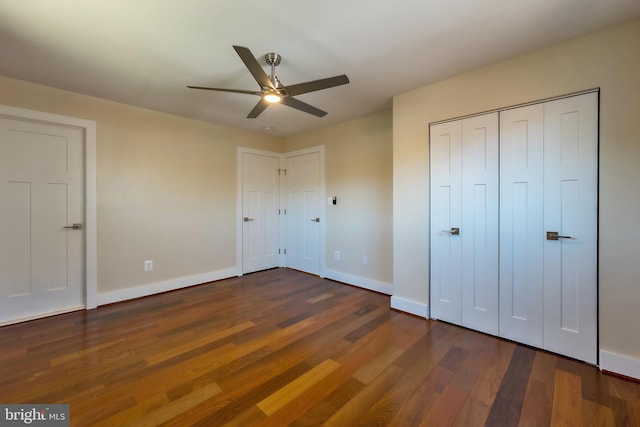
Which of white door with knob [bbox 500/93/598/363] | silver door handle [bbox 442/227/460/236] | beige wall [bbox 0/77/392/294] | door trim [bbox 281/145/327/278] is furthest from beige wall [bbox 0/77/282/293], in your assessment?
white door with knob [bbox 500/93/598/363]

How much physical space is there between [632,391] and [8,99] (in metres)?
5.49

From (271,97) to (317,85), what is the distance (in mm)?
413

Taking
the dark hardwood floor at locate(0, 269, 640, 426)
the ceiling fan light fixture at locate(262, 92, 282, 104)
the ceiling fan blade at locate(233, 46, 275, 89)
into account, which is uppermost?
the ceiling fan blade at locate(233, 46, 275, 89)

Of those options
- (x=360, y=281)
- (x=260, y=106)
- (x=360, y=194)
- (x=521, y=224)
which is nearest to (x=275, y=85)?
(x=260, y=106)

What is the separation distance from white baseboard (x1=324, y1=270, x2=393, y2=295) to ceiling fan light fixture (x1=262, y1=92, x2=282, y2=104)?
2596 mm

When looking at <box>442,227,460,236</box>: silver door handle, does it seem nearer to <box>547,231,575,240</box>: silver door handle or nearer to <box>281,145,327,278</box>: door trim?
<box>547,231,575,240</box>: silver door handle

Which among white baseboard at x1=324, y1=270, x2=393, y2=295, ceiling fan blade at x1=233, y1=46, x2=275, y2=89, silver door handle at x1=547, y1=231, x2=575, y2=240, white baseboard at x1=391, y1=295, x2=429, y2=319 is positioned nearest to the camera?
ceiling fan blade at x1=233, y1=46, x2=275, y2=89

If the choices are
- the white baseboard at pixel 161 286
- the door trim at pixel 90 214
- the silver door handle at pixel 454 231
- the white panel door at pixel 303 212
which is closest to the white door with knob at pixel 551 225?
the silver door handle at pixel 454 231

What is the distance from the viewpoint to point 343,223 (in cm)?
405

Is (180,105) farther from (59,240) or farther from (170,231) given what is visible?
(59,240)

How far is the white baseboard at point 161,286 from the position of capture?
3.16m

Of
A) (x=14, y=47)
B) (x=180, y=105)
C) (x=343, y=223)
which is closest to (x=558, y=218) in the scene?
(x=343, y=223)

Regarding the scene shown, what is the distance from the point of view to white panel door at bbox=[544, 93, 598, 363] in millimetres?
1960

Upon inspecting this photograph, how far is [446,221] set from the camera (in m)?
2.64
